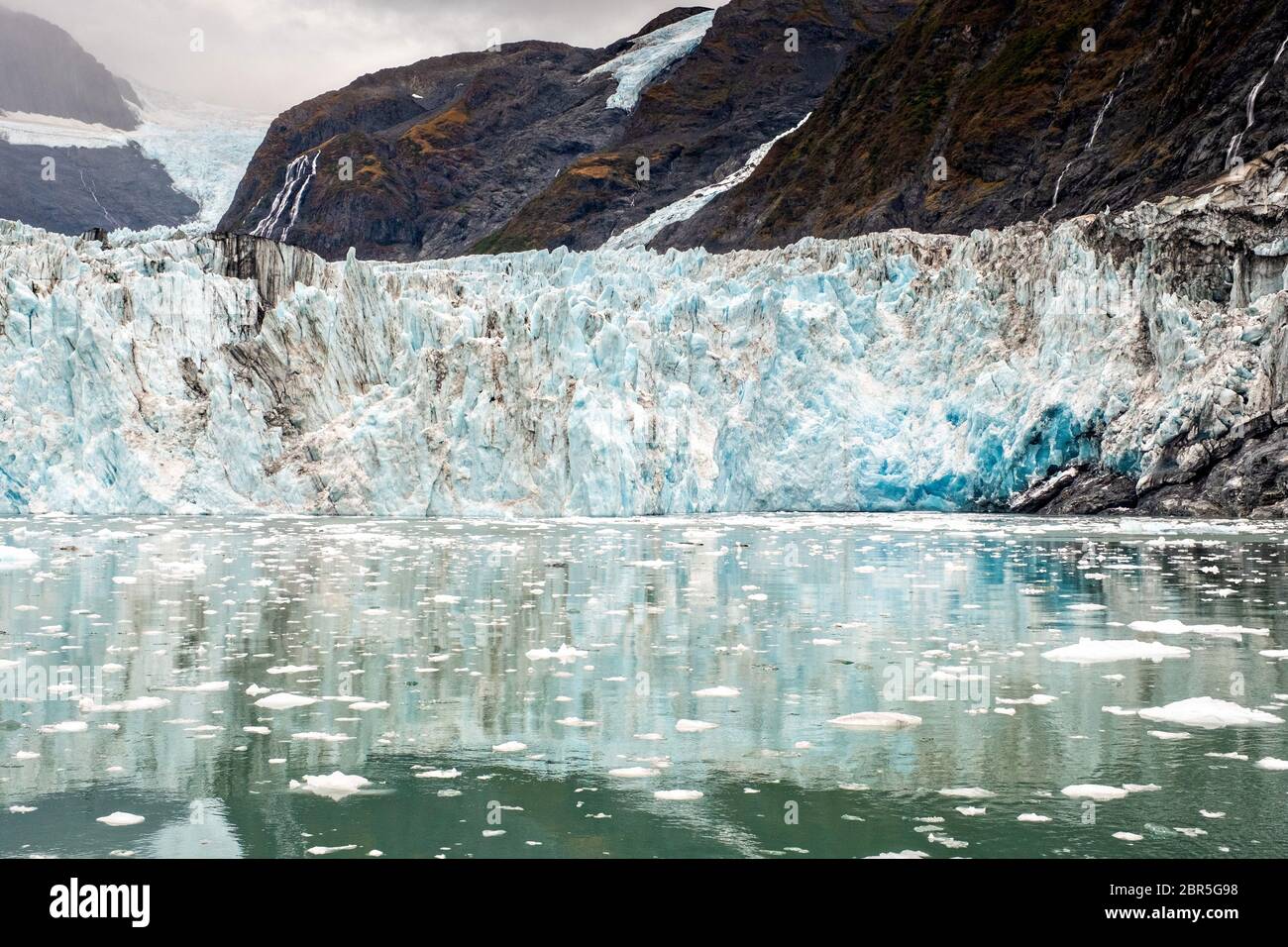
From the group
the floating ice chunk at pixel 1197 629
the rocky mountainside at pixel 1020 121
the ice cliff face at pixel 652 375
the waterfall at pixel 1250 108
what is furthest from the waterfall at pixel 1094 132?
the floating ice chunk at pixel 1197 629

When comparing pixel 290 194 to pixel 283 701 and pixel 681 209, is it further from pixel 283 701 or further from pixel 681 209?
pixel 283 701

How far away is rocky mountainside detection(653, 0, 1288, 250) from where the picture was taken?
4488 cm

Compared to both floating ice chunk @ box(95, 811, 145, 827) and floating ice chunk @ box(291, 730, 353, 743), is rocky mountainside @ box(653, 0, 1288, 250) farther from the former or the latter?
floating ice chunk @ box(95, 811, 145, 827)

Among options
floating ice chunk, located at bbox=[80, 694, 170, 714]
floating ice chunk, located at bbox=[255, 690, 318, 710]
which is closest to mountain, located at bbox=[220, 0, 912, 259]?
floating ice chunk, located at bbox=[255, 690, 318, 710]

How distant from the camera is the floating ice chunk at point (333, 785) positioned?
5426mm

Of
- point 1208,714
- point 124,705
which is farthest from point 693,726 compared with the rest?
point 124,705

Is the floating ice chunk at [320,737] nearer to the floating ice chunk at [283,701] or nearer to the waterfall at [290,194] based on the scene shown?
the floating ice chunk at [283,701]

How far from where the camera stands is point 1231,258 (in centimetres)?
2969

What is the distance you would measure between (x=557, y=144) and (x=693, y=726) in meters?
107

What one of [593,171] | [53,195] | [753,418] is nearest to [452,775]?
[753,418]

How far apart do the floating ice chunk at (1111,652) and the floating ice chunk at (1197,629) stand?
2.47 feet

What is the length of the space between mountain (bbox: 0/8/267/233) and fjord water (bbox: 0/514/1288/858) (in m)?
90.0
